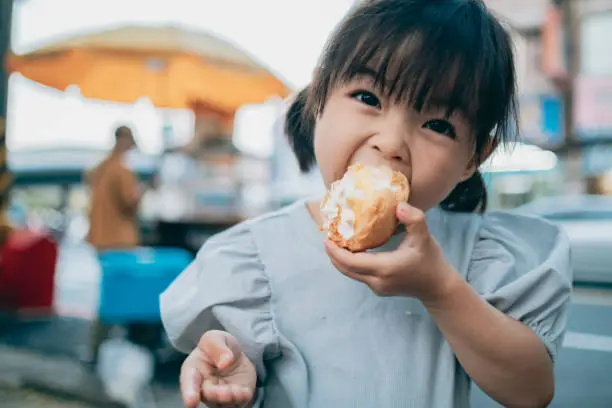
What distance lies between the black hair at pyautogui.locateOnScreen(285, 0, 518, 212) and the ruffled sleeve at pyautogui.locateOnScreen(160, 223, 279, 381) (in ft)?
1.06

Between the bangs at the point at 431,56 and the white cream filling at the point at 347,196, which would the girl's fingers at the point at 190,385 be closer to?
the white cream filling at the point at 347,196

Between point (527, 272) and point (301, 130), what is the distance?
21.7 inches

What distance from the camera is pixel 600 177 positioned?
45.7ft

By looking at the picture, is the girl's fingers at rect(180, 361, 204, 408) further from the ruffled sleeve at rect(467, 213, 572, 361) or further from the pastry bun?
the ruffled sleeve at rect(467, 213, 572, 361)

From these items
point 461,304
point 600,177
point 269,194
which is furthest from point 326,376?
point 600,177

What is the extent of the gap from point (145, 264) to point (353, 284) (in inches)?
108

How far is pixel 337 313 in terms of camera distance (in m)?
1.02

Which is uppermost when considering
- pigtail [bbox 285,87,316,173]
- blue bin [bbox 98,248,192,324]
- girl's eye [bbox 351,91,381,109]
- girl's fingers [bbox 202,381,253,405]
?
girl's eye [bbox 351,91,381,109]

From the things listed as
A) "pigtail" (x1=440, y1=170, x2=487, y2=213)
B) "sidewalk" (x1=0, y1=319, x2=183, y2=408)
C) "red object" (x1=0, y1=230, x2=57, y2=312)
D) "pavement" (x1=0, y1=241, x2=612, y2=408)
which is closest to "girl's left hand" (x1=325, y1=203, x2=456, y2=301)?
"pigtail" (x1=440, y1=170, x2=487, y2=213)

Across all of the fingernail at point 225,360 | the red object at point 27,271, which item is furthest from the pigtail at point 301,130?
the red object at point 27,271

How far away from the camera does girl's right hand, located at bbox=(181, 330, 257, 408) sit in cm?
82

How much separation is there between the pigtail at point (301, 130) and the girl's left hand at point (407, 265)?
0.38 metres

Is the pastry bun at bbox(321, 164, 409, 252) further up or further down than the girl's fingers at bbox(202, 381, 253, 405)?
further up

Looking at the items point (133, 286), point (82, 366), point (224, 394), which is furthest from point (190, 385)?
point (82, 366)
